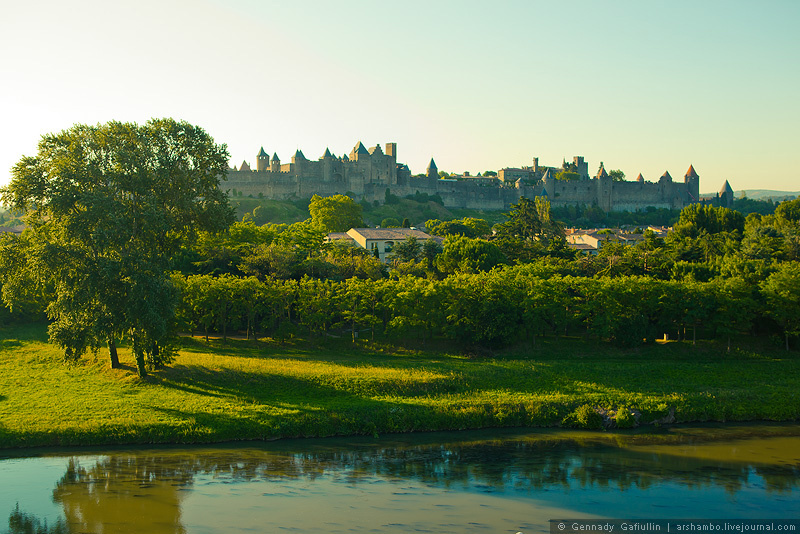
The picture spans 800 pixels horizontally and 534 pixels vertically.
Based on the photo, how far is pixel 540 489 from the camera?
19.0m

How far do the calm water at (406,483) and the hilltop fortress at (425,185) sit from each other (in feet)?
285

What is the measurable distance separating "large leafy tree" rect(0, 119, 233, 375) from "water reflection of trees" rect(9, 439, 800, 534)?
6.07m

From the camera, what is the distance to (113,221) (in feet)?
82.6

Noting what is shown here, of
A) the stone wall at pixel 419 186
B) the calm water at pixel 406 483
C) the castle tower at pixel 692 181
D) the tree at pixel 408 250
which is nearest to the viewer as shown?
the calm water at pixel 406 483

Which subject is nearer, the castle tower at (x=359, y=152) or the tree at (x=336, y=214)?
the tree at (x=336, y=214)

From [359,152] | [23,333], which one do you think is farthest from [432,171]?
[23,333]

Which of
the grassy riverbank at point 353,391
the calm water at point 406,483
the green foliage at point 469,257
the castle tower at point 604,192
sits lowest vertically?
the calm water at point 406,483

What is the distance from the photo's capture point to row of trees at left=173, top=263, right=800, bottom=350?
3406cm

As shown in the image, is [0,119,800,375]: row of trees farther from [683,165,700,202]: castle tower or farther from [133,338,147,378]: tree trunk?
[683,165,700,202]: castle tower

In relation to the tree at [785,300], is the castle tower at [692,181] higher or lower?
higher

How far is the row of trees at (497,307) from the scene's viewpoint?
34062 mm

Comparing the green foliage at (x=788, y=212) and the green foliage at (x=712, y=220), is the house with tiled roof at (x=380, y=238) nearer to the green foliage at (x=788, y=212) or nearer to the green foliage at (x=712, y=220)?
the green foliage at (x=712, y=220)

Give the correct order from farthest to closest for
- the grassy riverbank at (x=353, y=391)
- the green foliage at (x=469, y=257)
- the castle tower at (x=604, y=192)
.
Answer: the castle tower at (x=604, y=192) < the green foliage at (x=469, y=257) < the grassy riverbank at (x=353, y=391)

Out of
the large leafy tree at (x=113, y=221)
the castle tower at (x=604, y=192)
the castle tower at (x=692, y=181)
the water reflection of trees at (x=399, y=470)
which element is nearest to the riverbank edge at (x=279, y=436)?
the water reflection of trees at (x=399, y=470)
